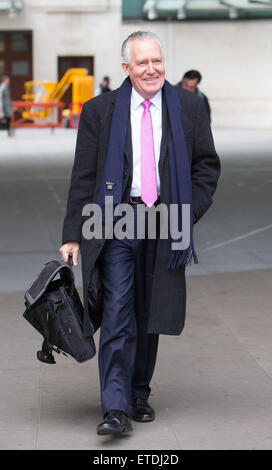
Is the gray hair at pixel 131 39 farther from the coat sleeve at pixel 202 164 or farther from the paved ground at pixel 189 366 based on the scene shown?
the paved ground at pixel 189 366

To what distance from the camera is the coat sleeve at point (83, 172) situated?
4645 millimetres

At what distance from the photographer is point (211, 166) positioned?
474cm

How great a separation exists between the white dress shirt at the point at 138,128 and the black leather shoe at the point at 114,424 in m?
0.98

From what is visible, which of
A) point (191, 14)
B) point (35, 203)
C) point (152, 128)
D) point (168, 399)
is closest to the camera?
point (152, 128)

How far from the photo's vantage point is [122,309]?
4.57 metres

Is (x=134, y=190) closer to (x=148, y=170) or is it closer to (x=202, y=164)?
(x=148, y=170)

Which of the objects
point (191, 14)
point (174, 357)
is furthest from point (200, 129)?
point (191, 14)

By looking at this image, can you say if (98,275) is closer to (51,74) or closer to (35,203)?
(35,203)

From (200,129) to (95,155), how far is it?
0.50 metres

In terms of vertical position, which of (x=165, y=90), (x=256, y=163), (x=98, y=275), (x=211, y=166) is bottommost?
(x=256, y=163)

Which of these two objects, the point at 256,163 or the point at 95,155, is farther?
the point at 256,163

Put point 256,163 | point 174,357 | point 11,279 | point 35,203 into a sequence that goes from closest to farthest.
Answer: point 174,357 < point 11,279 < point 35,203 < point 256,163

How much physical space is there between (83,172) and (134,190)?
263 millimetres

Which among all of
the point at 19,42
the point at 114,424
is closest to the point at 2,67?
the point at 19,42
